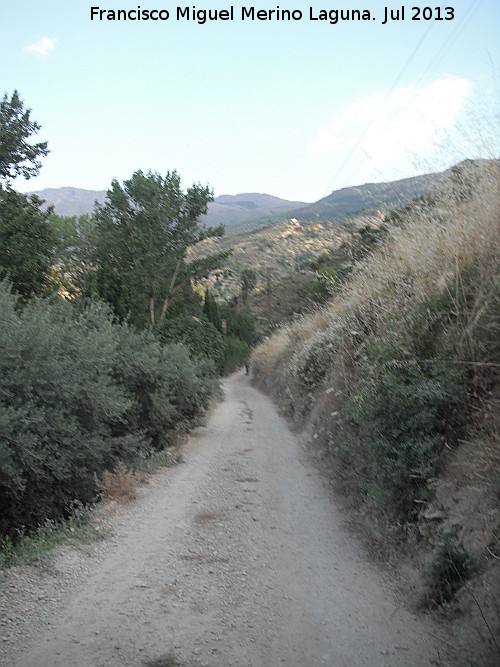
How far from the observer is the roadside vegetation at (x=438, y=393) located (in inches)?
165

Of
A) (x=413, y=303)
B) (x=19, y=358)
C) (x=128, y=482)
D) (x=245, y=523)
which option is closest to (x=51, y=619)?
(x=245, y=523)

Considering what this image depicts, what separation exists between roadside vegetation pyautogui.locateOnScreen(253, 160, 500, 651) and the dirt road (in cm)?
58

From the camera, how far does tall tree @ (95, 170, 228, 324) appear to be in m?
33.6

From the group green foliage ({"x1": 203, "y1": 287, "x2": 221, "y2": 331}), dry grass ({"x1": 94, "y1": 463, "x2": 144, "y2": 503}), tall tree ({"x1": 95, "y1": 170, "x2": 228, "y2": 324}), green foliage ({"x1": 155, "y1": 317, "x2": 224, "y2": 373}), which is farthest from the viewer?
green foliage ({"x1": 203, "y1": 287, "x2": 221, "y2": 331})

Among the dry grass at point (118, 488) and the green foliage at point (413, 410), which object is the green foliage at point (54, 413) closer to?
the dry grass at point (118, 488)

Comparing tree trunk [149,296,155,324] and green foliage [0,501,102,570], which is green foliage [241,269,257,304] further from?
green foliage [0,501,102,570]

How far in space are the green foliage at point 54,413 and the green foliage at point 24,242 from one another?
31.1 feet

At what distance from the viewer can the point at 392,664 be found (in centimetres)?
348

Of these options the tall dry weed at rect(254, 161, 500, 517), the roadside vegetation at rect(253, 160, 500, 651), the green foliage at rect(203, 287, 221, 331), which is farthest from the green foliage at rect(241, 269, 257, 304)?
the roadside vegetation at rect(253, 160, 500, 651)

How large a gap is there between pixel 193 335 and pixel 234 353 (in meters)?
28.1

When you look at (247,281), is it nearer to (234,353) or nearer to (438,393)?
(234,353)

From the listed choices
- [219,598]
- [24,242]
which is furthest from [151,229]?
[219,598]

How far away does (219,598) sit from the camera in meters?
4.54

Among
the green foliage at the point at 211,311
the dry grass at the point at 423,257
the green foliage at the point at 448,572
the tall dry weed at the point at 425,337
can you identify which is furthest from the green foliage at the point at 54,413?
the green foliage at the point at 211,311
